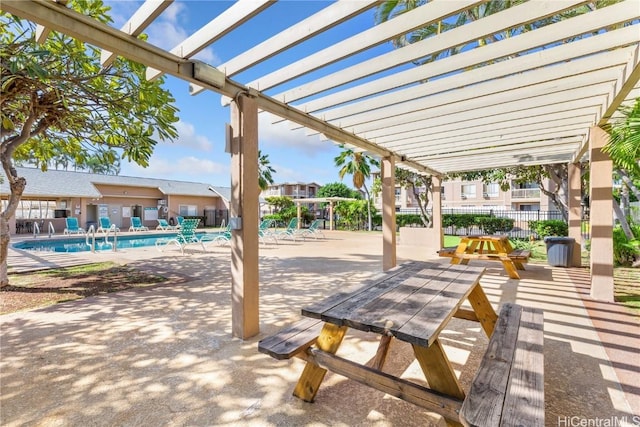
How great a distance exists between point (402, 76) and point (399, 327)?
2.83 m

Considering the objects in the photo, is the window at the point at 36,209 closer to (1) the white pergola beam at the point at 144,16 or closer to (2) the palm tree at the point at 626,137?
(1) the white pergola beam at the point at 144,16

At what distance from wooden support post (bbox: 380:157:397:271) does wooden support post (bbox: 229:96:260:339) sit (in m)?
3.99

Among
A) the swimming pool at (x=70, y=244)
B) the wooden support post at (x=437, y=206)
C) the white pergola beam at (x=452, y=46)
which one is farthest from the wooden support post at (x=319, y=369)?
the swimming pool at (x=70, y=244)

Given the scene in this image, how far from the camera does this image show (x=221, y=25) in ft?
7.95

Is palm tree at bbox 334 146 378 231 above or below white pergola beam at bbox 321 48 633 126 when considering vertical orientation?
above

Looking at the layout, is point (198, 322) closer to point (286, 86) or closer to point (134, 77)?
point (286, 86)

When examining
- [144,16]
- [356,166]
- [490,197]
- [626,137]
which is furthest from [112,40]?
[490,197]

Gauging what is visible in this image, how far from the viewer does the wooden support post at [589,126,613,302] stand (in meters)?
4.68

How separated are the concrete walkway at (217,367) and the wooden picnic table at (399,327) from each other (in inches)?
14.3

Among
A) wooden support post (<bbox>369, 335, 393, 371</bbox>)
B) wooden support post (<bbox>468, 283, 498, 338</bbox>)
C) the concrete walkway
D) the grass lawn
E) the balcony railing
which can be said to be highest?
the balcony railing

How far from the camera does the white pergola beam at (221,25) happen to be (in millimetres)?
2236

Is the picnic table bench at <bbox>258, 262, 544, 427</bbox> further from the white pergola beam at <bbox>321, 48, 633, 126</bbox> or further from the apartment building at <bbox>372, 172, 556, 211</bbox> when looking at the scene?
the apartment building at <bbox>372, 172, 556, 211</bbox>

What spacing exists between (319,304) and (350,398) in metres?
0.81

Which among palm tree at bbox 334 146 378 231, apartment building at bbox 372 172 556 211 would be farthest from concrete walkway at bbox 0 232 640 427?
apartment building at bbox 372 172 556 211
